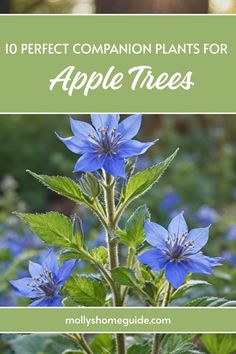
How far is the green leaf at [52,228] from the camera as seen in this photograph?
4.30 ft

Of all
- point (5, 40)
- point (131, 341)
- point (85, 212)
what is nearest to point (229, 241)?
point (85, 212)

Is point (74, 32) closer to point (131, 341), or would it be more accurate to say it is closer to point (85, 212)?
point (131, 341)

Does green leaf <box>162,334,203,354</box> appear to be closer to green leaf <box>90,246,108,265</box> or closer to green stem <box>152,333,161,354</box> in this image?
green stem <box>152,333,161,354</box>

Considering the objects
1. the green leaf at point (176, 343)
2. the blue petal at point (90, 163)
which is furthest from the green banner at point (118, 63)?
the green leaf at point (176, 343)

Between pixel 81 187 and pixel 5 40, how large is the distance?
0.42m

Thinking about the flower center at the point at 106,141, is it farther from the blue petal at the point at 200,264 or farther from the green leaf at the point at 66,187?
the blue petal at the point at 200,264

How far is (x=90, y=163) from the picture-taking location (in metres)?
1.31

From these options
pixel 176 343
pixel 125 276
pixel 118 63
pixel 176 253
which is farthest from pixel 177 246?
pixel 118 63

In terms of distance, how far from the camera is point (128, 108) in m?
1.55

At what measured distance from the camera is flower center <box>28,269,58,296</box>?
1367 mm

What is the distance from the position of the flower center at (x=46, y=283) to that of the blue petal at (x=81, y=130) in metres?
0.24

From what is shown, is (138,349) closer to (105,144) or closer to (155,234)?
(155,234)

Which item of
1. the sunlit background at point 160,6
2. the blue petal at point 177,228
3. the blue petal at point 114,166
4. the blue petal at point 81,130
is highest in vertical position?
the sunlit background at point 160,6

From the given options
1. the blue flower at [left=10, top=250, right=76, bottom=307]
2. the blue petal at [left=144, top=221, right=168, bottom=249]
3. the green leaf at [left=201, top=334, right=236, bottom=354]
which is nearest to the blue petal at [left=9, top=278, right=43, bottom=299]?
the blue flower at [left=10, top=250, right=76, bottom=307]
